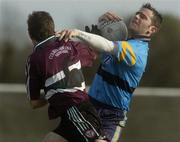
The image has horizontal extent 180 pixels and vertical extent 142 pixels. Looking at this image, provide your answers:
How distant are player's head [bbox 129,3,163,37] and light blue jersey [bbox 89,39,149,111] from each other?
0.11 m

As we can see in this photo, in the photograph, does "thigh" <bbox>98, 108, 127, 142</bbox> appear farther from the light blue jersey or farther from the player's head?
the player's head

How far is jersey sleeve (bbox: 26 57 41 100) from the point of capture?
698cm

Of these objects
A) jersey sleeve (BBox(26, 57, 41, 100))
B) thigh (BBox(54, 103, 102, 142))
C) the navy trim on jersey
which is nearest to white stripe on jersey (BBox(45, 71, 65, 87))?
jersey sleeve (BBox(26, 57, 41, 100))

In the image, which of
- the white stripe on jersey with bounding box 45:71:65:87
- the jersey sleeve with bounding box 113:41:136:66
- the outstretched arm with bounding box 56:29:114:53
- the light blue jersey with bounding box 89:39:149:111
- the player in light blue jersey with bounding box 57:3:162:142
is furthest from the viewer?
the player in light blue jersey with bounding box 57:3:162:142

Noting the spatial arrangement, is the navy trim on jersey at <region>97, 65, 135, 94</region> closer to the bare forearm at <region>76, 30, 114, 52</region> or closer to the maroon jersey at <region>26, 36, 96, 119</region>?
the maroon jersey at <region>26, 36, 96, 119</region>

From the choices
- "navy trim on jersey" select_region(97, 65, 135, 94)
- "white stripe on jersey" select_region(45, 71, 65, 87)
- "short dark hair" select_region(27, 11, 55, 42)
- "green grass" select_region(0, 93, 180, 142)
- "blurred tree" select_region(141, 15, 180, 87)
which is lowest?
"blurred tree" select_region(141, 15, 180, 87)

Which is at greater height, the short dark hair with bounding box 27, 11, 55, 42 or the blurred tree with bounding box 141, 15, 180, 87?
the short dark hair with bounding box 27, 11, 55, 42

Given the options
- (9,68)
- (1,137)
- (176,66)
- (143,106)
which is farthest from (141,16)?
(9,68)

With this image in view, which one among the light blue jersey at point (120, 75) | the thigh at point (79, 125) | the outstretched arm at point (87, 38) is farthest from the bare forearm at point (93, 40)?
the thigh at point (79, 125)

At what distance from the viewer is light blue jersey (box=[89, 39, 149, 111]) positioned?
7.10m

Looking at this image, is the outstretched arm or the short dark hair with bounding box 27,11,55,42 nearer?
the outstretched arm

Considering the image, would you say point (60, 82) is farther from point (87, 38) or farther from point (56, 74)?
point (87, 38)

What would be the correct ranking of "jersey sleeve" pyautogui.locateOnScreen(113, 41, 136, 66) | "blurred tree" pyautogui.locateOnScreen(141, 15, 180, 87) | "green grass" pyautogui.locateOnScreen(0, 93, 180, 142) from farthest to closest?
"blurred tree" pyautogui.locateOnScreen(141, 15, 180, 87) → "green grass" pyautogui.locateOnScreen(0, 93, 180, 142) → "jersey sleeve" pyautogui.locateOnScreen(113, 41, 136, 66)

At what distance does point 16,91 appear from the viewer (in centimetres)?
1341
